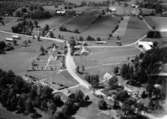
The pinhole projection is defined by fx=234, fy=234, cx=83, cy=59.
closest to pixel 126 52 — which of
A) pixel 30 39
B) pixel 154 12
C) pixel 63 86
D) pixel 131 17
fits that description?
pixel 63 86

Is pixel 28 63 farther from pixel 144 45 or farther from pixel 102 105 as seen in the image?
pixel 144 45

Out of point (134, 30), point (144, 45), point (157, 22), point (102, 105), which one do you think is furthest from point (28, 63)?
point (157, 22)

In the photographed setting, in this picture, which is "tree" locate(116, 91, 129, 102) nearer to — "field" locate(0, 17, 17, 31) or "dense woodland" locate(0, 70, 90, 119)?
"dense woodland" locate(0, 70, 90, 119)

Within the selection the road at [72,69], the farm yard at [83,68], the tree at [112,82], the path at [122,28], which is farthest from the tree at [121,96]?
the path at [122,28]

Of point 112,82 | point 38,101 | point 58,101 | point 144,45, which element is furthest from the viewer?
point 144,45

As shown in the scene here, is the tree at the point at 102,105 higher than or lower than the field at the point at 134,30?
lower

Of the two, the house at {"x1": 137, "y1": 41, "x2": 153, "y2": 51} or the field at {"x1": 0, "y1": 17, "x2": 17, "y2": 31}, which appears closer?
the house at {"x1": 137, "y1": 41, "x2": 153, "y2": 51}

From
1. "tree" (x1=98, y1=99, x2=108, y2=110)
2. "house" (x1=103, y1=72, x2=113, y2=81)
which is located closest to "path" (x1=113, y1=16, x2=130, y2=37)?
"house" (x1=103, y1=72, x2=113, y2=81)

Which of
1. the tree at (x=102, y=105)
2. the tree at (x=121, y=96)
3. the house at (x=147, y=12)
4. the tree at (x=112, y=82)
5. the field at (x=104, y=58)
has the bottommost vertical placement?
the tree at (x=102, y=105)

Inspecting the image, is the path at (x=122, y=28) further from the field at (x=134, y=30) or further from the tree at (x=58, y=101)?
the tree at (x=58, y=101)

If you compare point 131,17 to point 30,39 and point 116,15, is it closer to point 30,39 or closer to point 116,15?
point 116,15

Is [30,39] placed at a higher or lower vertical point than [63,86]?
higher
